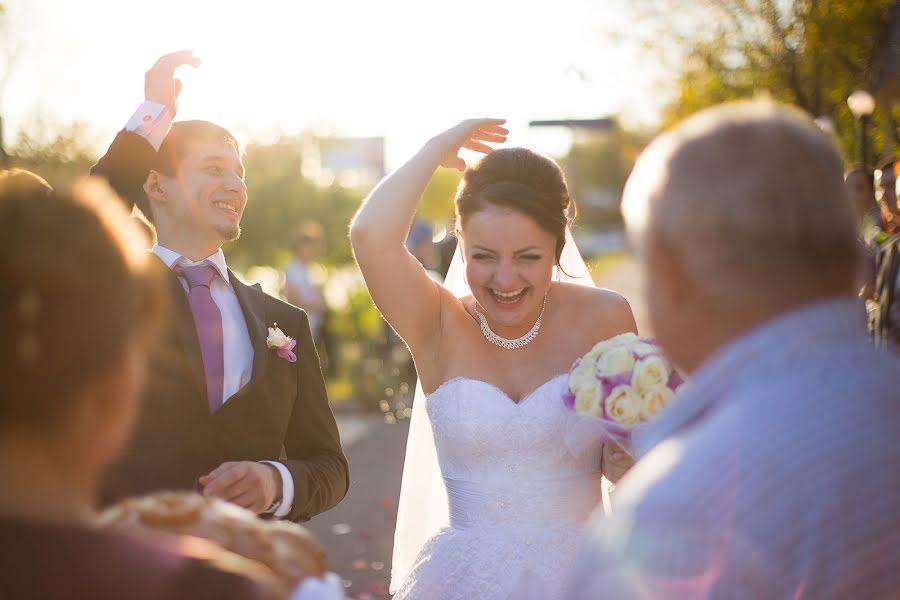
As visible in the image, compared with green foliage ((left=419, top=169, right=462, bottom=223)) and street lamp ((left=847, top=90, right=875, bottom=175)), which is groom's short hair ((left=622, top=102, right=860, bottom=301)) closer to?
street lamp ((left=847, top=90, right=875, bottom=175))

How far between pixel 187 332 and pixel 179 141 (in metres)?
0.80

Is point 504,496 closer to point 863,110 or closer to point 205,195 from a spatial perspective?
point 205,195

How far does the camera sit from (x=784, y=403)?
61.0 inches

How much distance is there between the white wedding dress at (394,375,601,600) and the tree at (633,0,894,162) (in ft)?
49.6

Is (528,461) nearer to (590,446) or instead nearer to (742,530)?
(590,446)

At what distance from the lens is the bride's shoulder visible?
4230 mm


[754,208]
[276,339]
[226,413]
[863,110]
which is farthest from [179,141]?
[863,110]

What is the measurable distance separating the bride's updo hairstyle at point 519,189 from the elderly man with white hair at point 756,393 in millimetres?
2218

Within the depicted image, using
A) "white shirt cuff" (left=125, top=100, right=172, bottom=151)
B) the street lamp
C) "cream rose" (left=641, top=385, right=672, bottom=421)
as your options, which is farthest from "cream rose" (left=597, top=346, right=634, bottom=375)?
the street lamp

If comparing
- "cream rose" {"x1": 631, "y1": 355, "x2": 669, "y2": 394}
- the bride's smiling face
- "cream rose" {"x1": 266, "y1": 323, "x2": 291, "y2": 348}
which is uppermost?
the bride's smiling face

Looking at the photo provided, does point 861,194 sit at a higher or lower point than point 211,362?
higher

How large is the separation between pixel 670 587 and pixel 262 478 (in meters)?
2.03

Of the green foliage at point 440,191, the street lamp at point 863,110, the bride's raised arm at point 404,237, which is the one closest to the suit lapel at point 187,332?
the bride's raised arm at point 404,237

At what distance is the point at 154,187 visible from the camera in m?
3.78
